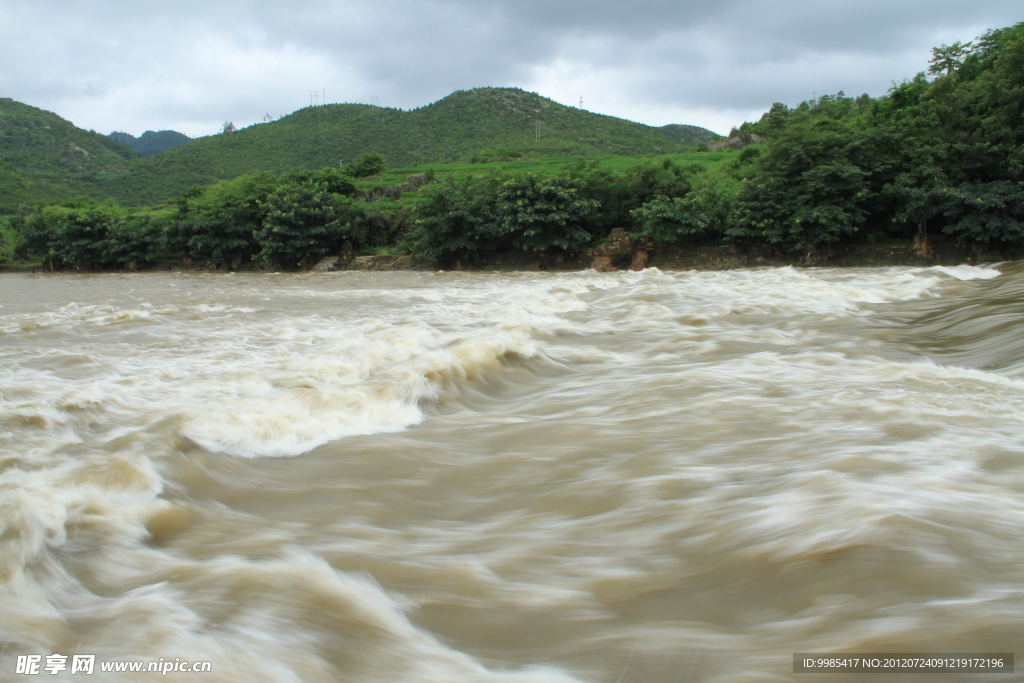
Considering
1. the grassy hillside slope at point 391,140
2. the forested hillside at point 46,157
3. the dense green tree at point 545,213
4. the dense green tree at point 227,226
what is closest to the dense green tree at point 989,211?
the dense green tree at point 545,213

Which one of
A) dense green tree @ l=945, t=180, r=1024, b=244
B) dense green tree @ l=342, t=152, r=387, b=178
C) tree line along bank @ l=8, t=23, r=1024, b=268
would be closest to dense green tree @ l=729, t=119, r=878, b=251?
tree line along bank @ l=8, t=23, r=1024, b=268

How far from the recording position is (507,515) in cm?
227

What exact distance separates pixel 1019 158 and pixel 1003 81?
2.44 m

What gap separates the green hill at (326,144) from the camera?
204 feet

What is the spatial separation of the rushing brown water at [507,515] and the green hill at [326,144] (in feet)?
158

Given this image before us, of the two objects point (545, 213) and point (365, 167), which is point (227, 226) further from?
point (545, 213)

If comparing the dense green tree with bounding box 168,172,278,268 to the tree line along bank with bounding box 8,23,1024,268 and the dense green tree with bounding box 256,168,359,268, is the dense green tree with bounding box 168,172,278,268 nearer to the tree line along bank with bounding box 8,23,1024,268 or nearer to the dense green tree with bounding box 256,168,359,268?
the tree line along bank with bounding box 8,23,1024,268

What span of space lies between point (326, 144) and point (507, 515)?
7538 centimetres

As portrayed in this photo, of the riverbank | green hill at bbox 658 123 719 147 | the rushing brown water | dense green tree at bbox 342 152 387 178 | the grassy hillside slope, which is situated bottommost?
the rushing brown water

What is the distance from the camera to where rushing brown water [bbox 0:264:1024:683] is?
4.83 ft

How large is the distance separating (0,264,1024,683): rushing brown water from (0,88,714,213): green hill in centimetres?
4816

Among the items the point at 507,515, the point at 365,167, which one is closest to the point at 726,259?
the point at 507,515

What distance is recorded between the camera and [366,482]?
8.43 feet

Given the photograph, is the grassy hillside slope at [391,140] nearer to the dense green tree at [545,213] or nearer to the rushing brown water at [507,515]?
the dense green tree at [545,213]
